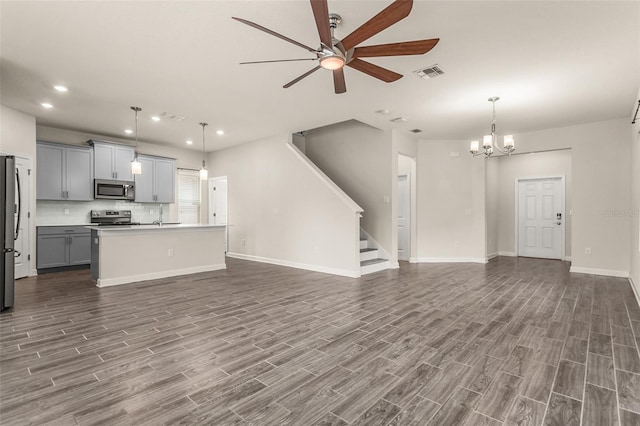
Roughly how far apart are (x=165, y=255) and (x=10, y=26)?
3701 millimetres

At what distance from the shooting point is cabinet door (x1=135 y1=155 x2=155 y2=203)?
24.4ft

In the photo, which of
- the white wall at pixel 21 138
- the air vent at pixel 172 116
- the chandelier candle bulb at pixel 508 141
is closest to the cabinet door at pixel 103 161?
the white wall at pixel 21 138

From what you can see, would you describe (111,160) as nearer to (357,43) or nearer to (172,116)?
(172,116)

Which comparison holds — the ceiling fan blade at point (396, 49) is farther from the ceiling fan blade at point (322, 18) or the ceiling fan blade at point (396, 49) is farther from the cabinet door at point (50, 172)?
the cabinet door at point (50, 172)

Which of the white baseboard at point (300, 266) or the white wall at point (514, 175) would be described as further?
the white wall at point (514, 175)

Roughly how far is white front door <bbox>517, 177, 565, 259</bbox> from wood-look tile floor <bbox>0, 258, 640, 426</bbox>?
374cm

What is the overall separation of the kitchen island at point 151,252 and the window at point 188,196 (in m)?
3.01

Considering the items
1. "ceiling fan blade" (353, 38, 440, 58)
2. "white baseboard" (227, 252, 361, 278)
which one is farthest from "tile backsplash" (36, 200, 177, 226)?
"ceiling fan blade" (353, 38, 440, 58)

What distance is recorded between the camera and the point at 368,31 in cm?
223

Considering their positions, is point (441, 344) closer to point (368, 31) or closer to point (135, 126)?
point (368, 31)

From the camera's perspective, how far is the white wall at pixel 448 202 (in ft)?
23.5

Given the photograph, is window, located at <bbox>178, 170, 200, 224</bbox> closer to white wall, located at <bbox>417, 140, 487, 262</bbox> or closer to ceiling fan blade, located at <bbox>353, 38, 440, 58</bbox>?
white wall, located at <bbox>417, 140, 487, 262</bbox>

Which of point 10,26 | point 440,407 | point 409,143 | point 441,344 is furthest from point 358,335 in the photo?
point 409,143

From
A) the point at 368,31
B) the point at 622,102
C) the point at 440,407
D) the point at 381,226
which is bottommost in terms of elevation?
the point at 440,407
